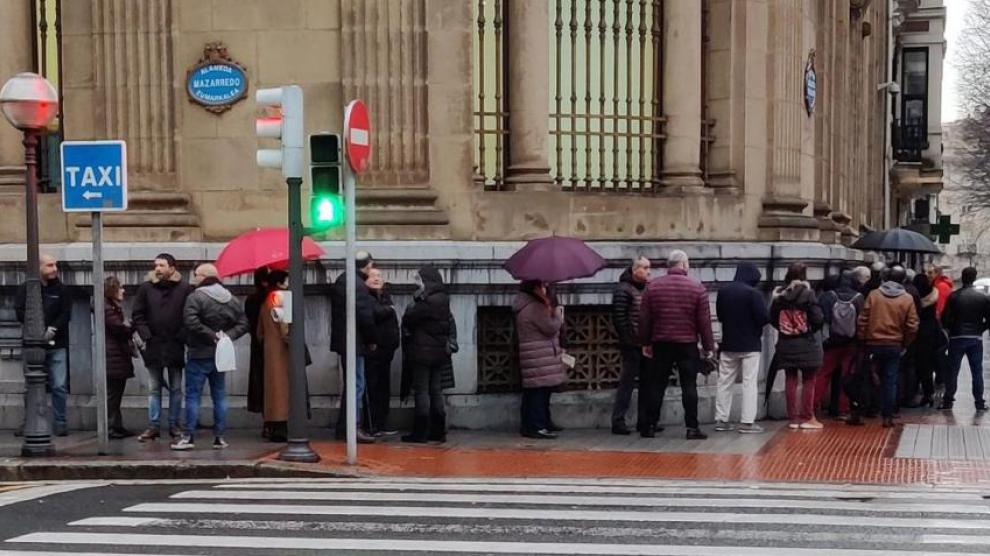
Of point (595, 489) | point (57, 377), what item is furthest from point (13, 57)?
point (595, 489)

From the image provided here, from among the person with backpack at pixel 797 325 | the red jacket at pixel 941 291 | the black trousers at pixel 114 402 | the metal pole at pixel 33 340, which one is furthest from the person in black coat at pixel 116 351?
the red jacket at pixel 941 291

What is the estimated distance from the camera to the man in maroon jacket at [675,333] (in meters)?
13.3

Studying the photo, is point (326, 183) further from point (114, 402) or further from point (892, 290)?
point (892, 290)

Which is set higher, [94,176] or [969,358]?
[94,176]

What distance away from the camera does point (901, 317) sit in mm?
14867

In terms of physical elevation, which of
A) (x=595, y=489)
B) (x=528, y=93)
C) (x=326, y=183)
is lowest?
(x=595, y=489)

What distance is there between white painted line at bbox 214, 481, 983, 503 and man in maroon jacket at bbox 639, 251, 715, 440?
290cm

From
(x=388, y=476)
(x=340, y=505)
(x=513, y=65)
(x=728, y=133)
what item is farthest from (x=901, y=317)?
(x=340, y=505)

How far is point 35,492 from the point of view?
34.0ft

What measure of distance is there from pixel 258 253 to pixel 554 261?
2.94 m

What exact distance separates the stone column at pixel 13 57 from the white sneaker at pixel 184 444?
4204 millimetres

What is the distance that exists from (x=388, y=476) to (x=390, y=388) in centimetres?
269

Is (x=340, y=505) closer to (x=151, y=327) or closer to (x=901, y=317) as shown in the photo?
(x=151, y=327)

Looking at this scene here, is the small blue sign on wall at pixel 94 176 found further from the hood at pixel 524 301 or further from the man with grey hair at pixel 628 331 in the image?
the man with grey hair at pixel 628 331
